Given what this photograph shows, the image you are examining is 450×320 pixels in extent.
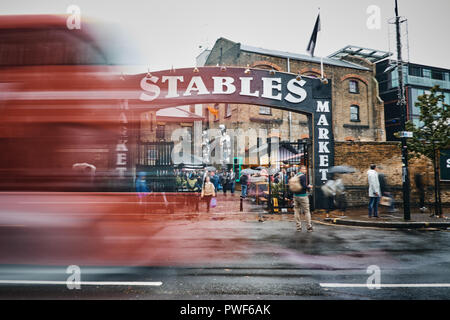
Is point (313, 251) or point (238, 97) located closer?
point (313, 251)

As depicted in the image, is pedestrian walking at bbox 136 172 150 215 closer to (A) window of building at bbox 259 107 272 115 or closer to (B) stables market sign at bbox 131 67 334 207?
(B) stables market sign at bbox 131 67 334 207

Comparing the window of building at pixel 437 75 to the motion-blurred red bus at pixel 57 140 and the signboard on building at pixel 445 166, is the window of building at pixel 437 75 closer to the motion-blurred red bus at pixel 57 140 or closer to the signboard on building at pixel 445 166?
the signboard on building at pixel 445 166

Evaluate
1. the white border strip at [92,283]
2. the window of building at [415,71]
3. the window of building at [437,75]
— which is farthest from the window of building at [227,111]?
the window of building at [437,75]

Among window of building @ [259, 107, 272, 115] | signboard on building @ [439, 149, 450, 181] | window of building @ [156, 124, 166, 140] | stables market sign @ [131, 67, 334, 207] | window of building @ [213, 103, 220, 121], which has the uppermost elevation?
window of building @ [213, 103, 220, 121]

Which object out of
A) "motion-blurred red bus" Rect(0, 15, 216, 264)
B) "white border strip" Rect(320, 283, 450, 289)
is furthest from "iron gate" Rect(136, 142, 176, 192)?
"white border strip" Rect(320, 283, 450, 289)

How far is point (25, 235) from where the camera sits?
15.5 feet

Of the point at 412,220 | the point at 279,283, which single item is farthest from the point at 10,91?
the point at 412,220

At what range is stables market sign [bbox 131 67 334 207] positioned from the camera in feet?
43.7

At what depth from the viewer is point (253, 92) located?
13617mm

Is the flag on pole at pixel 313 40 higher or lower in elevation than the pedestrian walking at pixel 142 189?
higher

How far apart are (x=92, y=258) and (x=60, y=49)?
3.66 m

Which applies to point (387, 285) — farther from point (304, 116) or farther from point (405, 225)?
point (304, 116)

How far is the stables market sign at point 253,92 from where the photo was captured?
43.7ft
